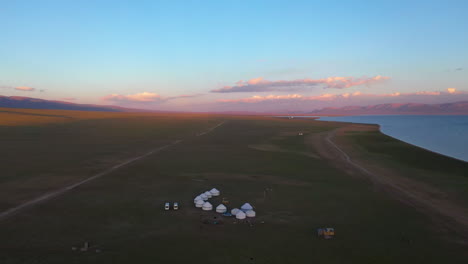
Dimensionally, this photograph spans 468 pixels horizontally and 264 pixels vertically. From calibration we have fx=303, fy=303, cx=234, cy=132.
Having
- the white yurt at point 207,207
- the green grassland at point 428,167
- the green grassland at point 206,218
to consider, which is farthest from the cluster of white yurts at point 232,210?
the green grassland at point 428,167

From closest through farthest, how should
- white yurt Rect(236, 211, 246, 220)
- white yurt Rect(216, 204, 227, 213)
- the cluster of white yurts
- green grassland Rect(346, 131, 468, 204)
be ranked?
white yurt Rect(236, 211, 246, 220) → the cluster of white yurts → white yurt Rect(216, 204, 227, 213) → green grassland Rect(346, 131, 468, 204)

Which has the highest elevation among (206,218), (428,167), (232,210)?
(232,210)

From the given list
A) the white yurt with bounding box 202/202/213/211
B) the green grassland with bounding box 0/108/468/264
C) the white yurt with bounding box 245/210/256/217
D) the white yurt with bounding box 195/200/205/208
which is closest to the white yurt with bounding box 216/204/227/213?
the white yurt with bounding box 202/202/213/211

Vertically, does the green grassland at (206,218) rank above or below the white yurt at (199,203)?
below

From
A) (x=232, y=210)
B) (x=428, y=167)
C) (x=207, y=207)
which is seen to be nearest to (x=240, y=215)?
(x=232, y=210)

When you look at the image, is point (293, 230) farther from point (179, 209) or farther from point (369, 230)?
point (179, 209)

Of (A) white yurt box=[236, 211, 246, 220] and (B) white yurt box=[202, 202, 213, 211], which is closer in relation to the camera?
(A) white yurt box=[236, 211, 246, 220]

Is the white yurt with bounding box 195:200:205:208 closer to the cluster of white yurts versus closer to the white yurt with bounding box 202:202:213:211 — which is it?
the cluster of white yurts

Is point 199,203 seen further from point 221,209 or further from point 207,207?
point 221,209

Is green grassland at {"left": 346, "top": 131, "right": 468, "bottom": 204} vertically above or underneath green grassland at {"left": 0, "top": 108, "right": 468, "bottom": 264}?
above

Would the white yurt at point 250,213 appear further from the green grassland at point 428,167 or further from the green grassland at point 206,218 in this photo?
the green grassland at point 428,167

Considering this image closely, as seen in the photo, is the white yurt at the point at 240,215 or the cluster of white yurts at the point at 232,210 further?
the cluster of white yurts at the point at 232,210

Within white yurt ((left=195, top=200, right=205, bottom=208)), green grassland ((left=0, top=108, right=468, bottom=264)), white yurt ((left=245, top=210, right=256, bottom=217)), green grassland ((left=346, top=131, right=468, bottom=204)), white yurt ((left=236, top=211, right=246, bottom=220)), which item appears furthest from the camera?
green grassland ((left=346, top=131, right=468, bottom=204))
